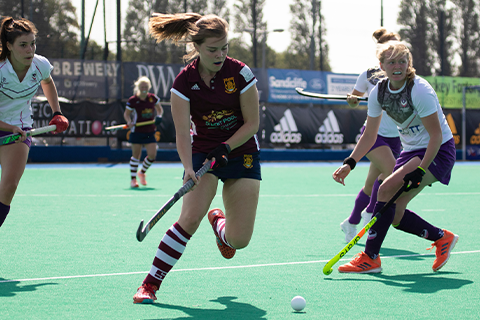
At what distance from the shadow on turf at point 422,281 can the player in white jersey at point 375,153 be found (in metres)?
0.99

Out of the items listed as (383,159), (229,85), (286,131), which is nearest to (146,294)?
(229,85)

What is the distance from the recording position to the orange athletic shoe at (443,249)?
4.02 meters

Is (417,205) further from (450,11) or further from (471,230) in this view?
(450,11)

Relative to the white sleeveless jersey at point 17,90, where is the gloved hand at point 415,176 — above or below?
below

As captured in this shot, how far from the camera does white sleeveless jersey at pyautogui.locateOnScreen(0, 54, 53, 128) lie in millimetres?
4023

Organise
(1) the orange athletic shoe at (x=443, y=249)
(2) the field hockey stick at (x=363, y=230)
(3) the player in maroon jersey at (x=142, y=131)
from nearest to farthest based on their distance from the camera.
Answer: (2) the field hockey stick at (x=363, y=230) → (1) the orange athletic shoe at (x=443, y=249) → (3) the player in maroon jersey at (x=142, y=131)

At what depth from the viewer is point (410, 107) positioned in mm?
3844

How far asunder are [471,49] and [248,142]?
4013 cm

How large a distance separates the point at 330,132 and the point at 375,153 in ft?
49.5

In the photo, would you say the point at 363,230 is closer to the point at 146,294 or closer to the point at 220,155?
the point at 220,155

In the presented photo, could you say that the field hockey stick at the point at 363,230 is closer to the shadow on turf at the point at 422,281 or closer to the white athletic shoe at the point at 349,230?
the shadow on turf at the point at 422,281

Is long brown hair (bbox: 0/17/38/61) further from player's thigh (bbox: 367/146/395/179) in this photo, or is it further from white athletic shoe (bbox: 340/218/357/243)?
white athletic shoe (bbox: 340/218/357/243)

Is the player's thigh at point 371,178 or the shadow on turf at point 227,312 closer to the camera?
the shadow on turf at point 227,312

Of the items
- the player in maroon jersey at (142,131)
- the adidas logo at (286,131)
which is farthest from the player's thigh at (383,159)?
the adidas logo at (286,131)
